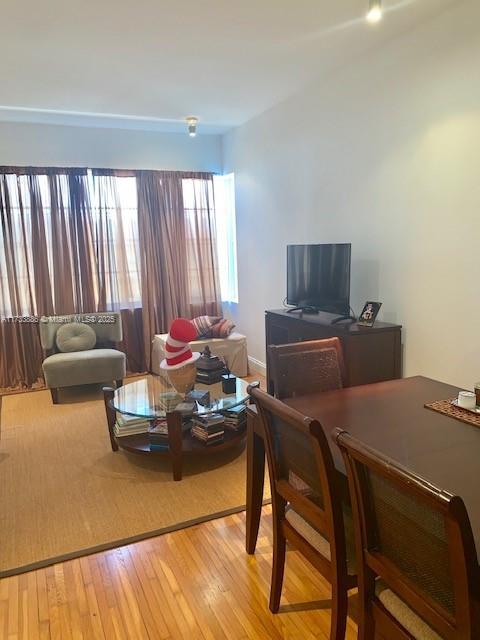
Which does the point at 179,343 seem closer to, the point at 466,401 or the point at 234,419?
the point at 234,419

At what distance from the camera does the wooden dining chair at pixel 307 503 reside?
1.46 m

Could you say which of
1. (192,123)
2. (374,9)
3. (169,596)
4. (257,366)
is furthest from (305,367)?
(192,123)

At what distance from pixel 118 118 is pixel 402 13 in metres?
3.13

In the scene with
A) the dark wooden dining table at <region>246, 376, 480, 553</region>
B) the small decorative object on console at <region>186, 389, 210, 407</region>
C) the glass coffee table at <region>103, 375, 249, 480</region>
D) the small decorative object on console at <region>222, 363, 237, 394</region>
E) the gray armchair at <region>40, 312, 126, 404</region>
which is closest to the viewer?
the dark wooden dining table at <region>246, 376, 480, 553</region>

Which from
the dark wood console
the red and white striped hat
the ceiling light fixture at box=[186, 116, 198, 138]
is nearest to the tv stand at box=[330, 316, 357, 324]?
the dark wood console

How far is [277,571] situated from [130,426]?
173 centimetres

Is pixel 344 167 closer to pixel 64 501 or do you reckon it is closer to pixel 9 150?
pixel 64 501

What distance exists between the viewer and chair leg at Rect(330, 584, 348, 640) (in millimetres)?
1524

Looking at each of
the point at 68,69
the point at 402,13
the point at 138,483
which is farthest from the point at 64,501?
the point at 402,13

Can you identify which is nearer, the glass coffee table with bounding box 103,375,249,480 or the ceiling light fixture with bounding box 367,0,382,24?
the ceiling light fixture with bounding box 367,0,382,24

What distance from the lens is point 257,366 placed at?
5.45m

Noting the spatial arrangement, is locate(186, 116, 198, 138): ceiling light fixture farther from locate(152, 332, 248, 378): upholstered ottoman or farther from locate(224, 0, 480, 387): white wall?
locate(152, 332, 248, 378): upholstered ottoman

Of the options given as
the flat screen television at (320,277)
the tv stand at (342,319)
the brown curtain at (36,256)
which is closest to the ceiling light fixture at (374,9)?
the flat screen television at (320,277)

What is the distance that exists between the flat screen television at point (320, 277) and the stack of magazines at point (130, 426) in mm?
1679
